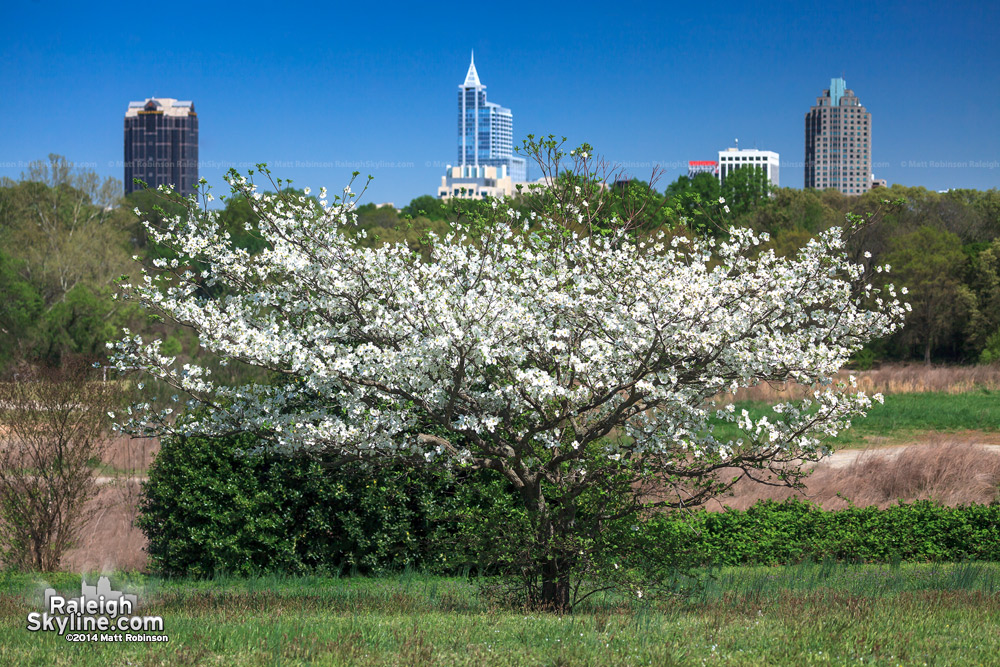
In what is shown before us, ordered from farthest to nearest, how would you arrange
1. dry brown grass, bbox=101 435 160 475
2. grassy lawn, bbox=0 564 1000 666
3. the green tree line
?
the green tree line → dry brown grass, bbox=101 435 160 475 → grassy lawn, bbox=0 564 1000 666

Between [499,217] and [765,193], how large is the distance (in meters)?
61.7

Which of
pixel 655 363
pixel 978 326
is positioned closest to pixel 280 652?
pixel 655 363

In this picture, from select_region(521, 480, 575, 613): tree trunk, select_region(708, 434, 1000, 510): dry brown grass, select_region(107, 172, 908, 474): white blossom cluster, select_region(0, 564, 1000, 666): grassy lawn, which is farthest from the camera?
select_region(708, 434, 1000, 510): dry brown grass

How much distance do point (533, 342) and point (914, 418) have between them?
18224mm

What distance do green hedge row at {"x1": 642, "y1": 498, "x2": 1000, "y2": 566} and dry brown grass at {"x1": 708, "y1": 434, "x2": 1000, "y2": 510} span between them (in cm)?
120

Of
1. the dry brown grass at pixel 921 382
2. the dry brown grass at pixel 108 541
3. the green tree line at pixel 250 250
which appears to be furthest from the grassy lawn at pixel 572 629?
the dry brown grass at pixel 921 382

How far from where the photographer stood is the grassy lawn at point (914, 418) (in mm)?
19641

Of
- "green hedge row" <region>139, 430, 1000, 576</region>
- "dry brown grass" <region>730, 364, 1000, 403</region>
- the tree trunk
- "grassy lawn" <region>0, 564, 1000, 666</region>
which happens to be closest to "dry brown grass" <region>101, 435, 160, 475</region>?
"green hedge row" <region>139, 430, 1000, 576</region>

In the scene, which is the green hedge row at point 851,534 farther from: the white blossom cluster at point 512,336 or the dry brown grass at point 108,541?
the dry brown grass at point 108,541

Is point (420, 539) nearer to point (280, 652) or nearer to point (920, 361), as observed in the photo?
point (280, 652)

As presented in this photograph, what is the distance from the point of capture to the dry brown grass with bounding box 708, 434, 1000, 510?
12.3 m

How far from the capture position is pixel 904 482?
12906 mm

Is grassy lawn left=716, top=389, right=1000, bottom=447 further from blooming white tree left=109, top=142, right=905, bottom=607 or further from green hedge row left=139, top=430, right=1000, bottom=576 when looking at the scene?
blooming white tree left=109, top=142, right=905, bottom=607

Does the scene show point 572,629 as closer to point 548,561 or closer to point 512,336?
point 548,561
